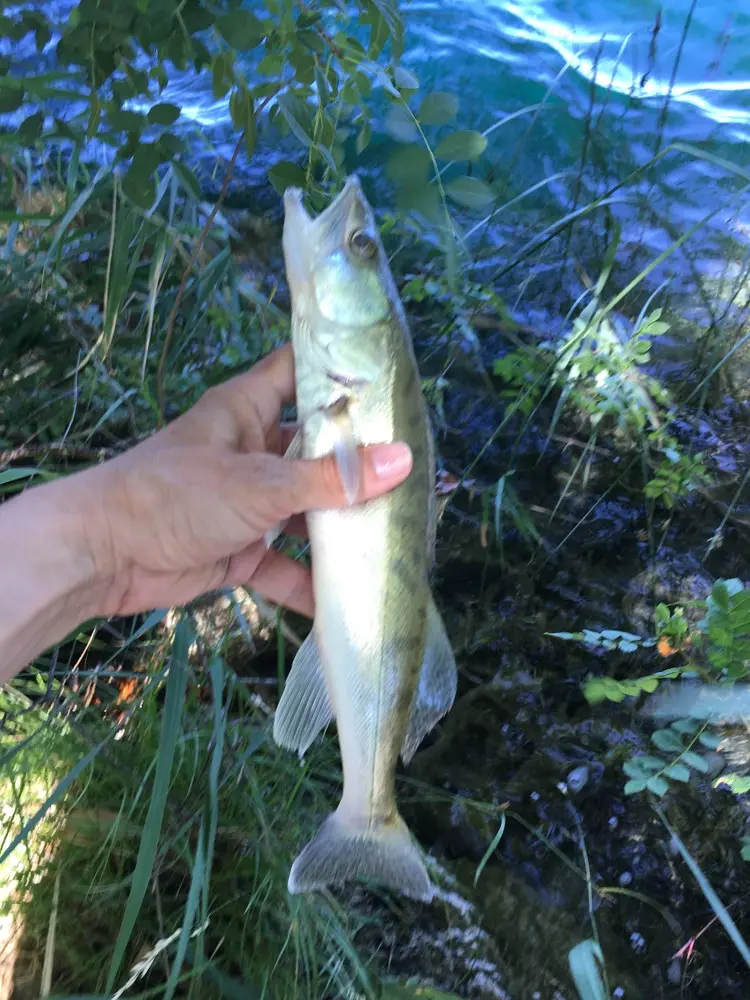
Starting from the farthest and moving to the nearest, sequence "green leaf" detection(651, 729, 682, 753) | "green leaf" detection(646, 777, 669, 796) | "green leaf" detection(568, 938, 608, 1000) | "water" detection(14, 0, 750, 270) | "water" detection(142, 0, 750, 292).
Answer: "water" detection(14, 0, 750, 270) → "water" detection(142, 0, 750, 292) → "green leaf" detection(651, 729, 682, 753) → "green leaf" detection(646, 777, 669, 796) → "green leaf" detection(568, 938, 608, 1000)

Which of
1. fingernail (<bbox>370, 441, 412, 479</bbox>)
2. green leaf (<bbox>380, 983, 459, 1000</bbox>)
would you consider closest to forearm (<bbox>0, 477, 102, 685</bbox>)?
fingernail (<bbox>370, 441, 412, 479</bbox>)

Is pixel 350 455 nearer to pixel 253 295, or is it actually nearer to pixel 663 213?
pixel 253 295

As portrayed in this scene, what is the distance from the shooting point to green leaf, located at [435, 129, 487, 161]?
155cm

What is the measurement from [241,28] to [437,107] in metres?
0.47

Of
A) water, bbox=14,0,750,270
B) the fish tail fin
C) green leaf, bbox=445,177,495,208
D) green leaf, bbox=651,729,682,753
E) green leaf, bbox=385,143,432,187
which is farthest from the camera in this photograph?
water, bbox=14,0,750,270

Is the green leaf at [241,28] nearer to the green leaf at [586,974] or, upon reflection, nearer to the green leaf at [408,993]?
the green leaf at [586,974]

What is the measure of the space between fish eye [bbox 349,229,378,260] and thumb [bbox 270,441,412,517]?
50 cm

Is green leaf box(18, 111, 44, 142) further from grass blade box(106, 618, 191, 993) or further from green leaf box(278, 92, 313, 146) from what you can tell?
grass blade box(106, 618, 191, 993)

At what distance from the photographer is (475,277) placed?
3.70 meters

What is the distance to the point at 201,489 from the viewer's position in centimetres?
172

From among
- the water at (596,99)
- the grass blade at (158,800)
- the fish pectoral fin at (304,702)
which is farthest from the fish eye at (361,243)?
the water at (596,99)

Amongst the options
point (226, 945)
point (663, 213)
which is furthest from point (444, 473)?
point (663, 213)

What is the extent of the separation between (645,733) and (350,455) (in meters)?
1.81

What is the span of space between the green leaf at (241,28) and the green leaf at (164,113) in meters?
0.23
